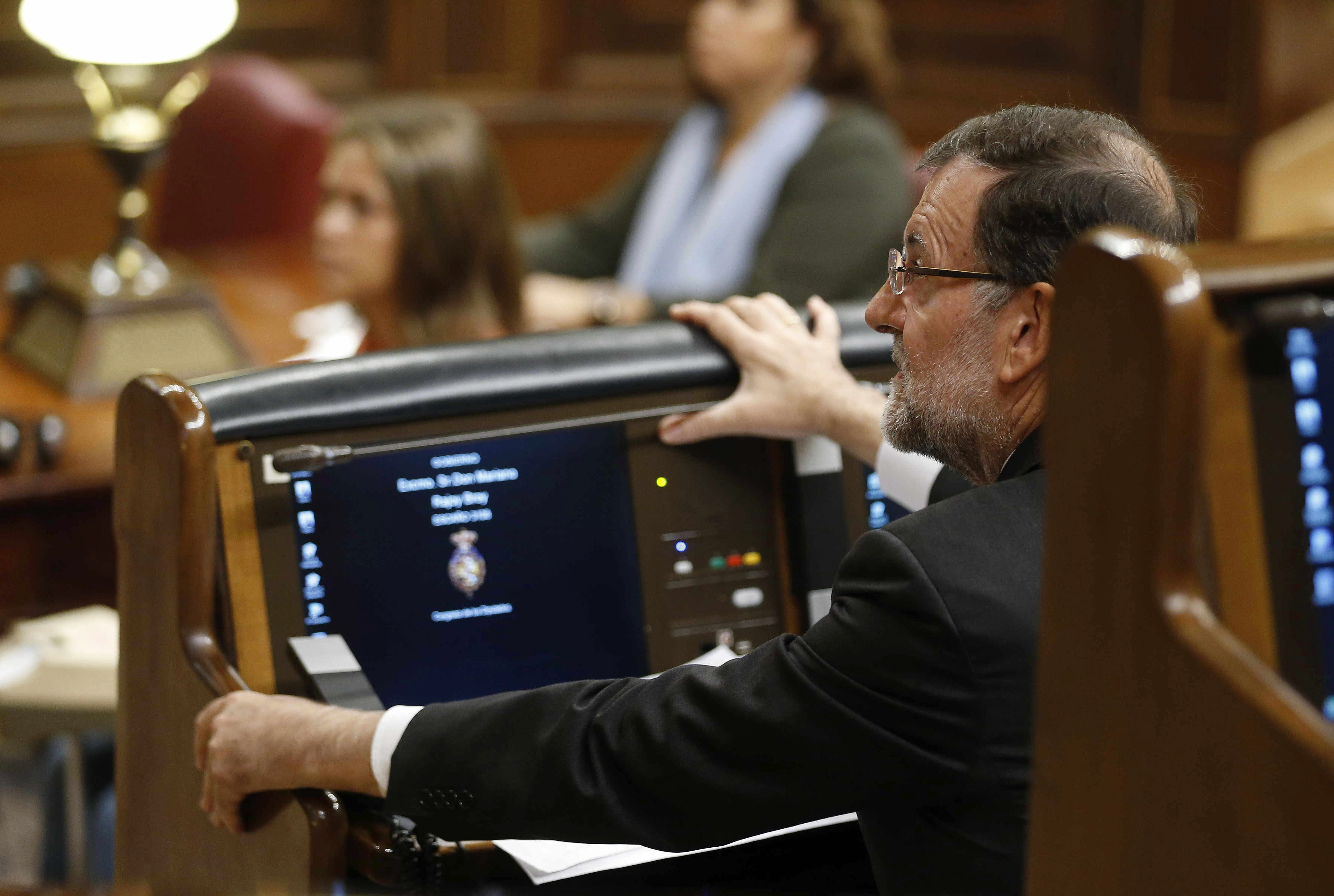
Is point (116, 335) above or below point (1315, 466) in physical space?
above

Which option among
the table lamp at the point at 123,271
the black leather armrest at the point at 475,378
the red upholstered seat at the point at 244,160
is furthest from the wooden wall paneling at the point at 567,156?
the black leather armrest at the point at 475,378

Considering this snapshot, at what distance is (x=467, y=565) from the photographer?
129cm

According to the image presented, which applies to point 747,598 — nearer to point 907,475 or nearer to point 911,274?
point 907,475

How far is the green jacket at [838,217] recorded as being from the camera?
9.30ft

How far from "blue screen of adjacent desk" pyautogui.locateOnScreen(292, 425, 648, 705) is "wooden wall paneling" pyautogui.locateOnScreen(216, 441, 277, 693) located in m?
0.04

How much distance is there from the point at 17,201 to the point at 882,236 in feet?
8.37

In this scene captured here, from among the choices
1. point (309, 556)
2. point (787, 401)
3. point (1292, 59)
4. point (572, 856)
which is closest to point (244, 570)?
point (309, 556)

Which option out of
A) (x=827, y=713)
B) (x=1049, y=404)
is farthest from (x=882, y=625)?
(x=1049, y=404)

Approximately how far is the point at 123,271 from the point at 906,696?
2.12 meters

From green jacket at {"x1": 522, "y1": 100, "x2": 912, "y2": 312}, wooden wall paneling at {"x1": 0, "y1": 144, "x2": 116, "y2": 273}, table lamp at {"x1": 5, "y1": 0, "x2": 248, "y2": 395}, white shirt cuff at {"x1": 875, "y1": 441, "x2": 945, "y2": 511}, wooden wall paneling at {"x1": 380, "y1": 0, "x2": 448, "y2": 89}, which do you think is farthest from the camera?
wooden wall paneling at {"x1": 380, "y1": 0, "x2": 448, "y2": 89}

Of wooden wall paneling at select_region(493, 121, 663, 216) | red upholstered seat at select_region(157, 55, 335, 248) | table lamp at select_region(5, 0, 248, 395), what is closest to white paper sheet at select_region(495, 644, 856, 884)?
table lamp at select_region(5, 0, 248, 395)

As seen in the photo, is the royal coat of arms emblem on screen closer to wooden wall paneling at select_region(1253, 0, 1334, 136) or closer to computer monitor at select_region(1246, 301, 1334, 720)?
computer monitor at select_region(1246, 301, 1334, 720)

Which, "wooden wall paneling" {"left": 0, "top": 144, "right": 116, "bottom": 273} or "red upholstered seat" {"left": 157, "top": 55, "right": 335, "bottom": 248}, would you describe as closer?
"red upholstered seat" {"left": 157, "top": 55, "right": 335, "bottom": 248}

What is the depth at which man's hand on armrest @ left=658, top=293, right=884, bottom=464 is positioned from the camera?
52.5 inches
